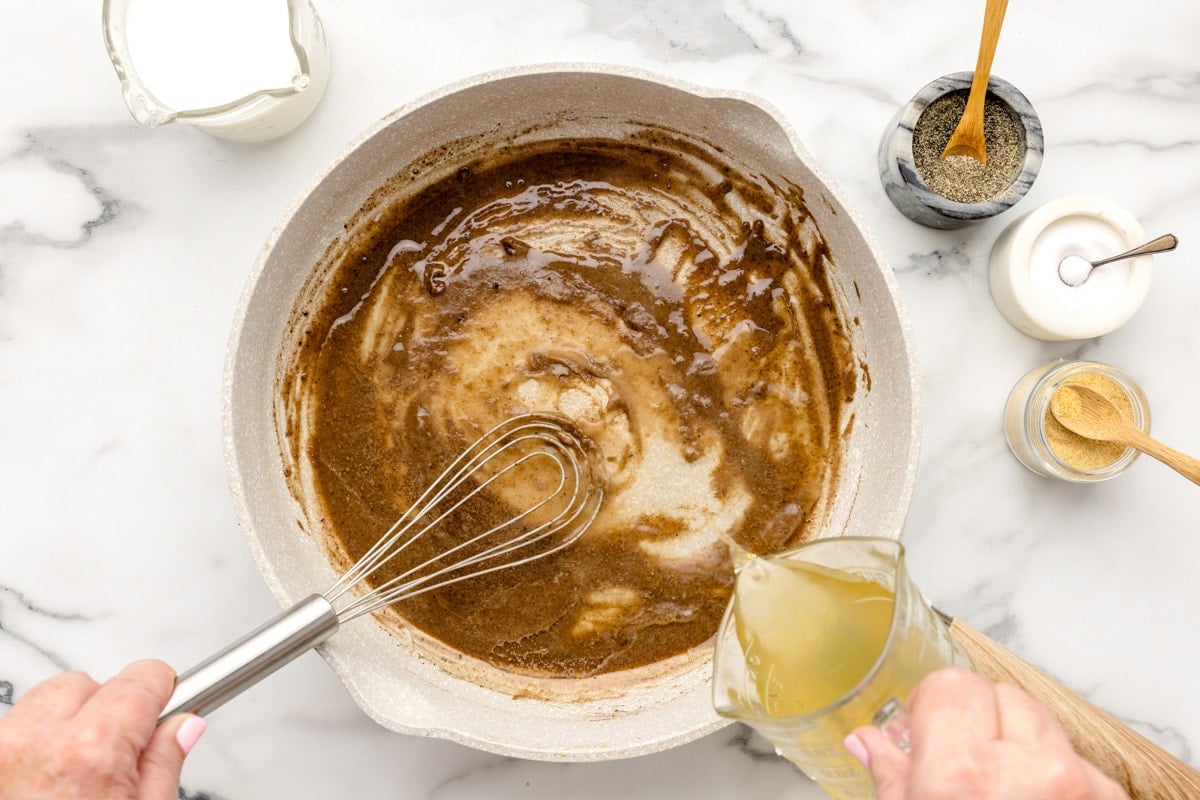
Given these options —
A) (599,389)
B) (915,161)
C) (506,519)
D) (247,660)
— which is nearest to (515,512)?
(506,519)

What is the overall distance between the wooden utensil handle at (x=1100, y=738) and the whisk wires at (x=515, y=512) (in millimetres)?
469

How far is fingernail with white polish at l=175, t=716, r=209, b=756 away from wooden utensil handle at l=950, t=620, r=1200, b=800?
2.61 feet

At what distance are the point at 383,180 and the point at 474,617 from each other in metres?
0.54

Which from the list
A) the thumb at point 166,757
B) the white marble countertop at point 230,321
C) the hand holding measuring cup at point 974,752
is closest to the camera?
the hand holding measuring cup at point 974,752

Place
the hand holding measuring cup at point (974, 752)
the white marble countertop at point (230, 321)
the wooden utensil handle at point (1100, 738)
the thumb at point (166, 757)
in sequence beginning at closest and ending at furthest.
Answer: the hand holding measuring cup at point (974, 752)
the thumb at point (166, 757)
the wooden utensil handle at point (1100, 738)
the white marble countertop at point (230, 321)

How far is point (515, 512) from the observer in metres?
1.09

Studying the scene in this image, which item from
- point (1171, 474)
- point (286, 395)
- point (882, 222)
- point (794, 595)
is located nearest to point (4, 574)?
point (286, 395)

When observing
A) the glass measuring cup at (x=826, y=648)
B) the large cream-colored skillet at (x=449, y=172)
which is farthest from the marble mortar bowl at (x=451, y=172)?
the glass measuring cup at (x=826, y=648)

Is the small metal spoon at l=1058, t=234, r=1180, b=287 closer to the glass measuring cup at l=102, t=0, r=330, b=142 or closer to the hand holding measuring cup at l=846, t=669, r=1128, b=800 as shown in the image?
the hand holding measuring cup at l=846, t=669, r=1128, b=800

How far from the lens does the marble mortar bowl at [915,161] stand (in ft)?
3.33

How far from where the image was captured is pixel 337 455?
1.09 metres

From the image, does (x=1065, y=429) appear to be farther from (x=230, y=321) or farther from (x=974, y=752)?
(x=230, y=321)

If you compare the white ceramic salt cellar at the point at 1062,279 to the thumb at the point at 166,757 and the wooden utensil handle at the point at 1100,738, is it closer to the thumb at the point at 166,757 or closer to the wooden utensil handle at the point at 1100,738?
the wooden utensil handle at the point at 1100,738

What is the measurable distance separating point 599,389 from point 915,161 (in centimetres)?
45
